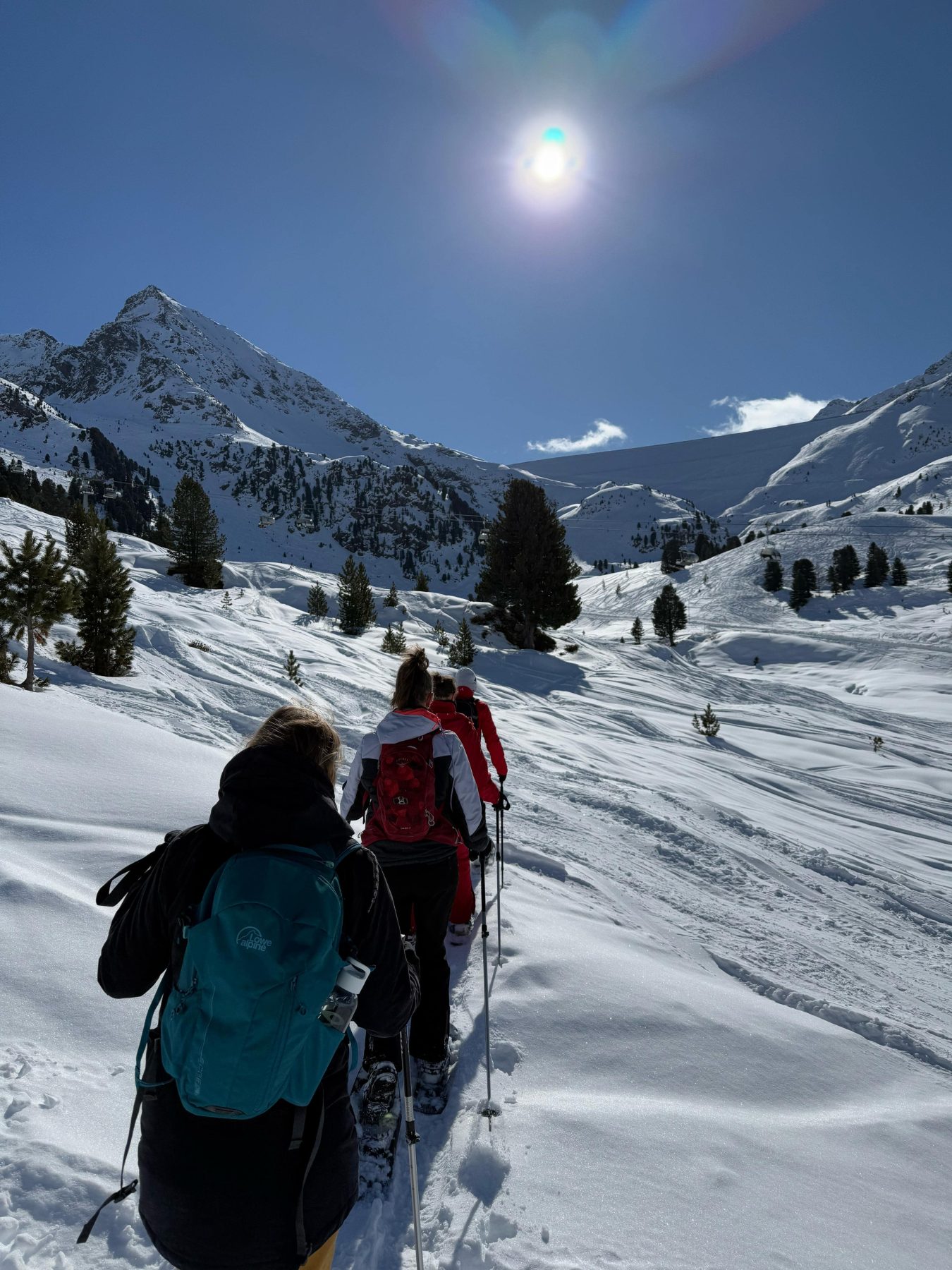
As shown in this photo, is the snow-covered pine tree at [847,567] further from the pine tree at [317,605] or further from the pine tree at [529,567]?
the pine tree at [317,605]

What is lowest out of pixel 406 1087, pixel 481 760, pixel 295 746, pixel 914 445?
pixel 406 1087

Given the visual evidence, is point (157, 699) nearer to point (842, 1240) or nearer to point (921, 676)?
point (842, 1240)

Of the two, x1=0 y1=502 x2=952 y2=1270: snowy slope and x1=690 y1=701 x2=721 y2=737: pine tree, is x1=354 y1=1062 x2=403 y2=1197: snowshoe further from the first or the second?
x1=690 y1=701 x2=721 y2=737: pine tree

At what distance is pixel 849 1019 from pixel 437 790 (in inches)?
170

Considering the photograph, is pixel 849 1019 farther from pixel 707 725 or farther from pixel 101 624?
pixel 101 624

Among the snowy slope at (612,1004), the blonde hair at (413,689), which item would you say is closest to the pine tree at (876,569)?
the snowy slope at (612,1004)

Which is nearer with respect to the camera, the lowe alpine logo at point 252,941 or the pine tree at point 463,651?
the lowe alpine logo at point 252,941

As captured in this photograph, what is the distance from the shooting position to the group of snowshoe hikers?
4.72 feet

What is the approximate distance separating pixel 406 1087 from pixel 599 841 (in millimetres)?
5894

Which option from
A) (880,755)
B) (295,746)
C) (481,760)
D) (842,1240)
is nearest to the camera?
(295,746)

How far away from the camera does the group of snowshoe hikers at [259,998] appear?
4.72 ft

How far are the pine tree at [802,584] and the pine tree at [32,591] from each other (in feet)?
152

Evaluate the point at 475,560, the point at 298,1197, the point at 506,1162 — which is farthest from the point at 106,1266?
the point at 475,560

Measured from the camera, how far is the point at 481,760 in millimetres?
5031
